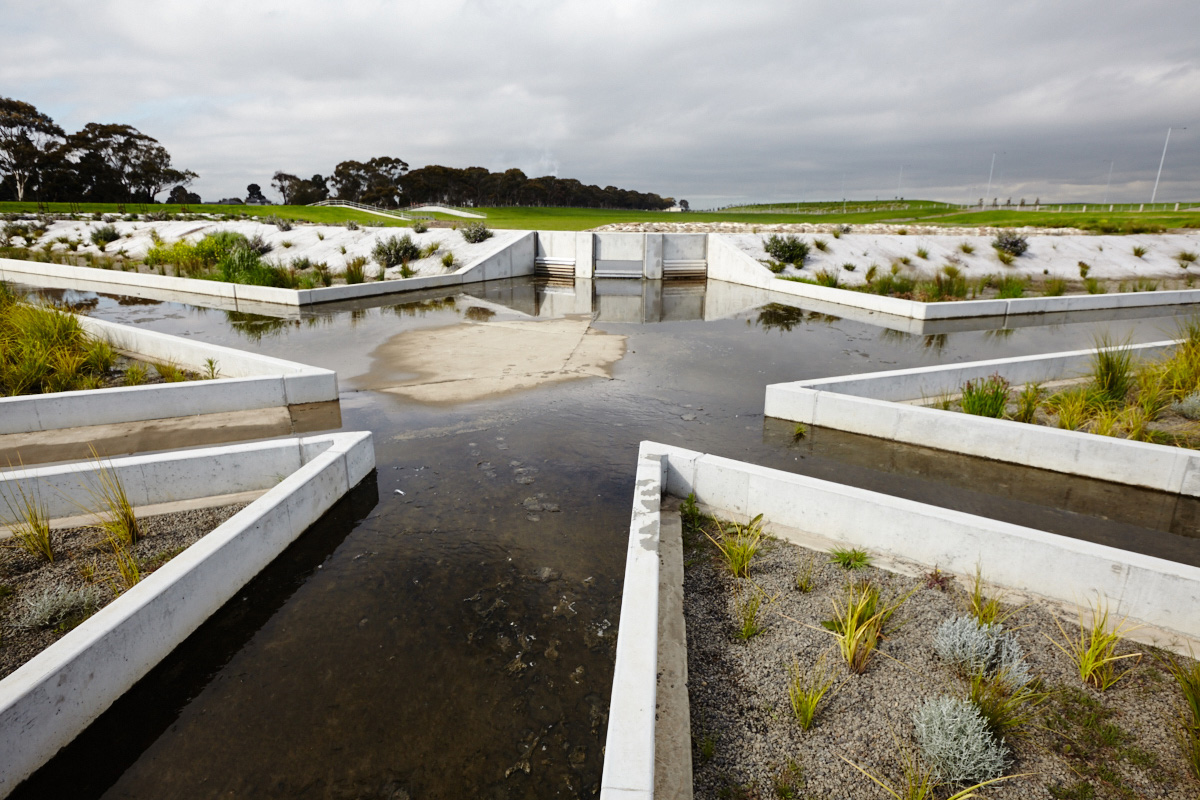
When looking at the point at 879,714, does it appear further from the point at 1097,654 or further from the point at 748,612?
the point at 1097,654

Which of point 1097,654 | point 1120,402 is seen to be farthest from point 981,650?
point 1120,402

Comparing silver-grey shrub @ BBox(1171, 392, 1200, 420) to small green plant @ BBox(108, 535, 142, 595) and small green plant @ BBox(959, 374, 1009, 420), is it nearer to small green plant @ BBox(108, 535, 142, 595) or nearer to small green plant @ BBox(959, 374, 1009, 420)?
small green plant @ BBox(959, 374, 1009, 420)

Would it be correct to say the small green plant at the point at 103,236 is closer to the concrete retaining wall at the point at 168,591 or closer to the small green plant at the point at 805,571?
the concrete retaining wall at the point at 168,591

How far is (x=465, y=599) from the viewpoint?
4.01 meters

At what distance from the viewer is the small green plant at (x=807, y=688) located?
276 centimetres

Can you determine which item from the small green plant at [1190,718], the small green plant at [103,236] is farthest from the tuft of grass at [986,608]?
the small green plant at [103,236]

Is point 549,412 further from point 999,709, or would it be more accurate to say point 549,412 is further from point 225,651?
point 999,709

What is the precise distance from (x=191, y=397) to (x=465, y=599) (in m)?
5.15

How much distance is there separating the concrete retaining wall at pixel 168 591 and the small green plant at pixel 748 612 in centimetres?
328

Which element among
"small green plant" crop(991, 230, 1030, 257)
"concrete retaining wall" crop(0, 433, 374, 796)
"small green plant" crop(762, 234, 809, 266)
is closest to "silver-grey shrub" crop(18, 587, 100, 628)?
"concrete retaining wall" crop(0, 433, 374, 796)

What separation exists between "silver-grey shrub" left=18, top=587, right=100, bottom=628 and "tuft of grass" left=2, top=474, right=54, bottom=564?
56 cm

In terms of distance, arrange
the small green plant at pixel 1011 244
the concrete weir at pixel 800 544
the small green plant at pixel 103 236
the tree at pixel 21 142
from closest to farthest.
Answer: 1. the concrete weir at pixel 800 544
2. the small green plant at pixel 1011 244
3. the small green plant at pixel 103 236
4. the tree at pixel 21 142

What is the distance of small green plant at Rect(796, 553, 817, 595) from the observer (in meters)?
3.80

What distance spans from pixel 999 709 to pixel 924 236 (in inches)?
1061
